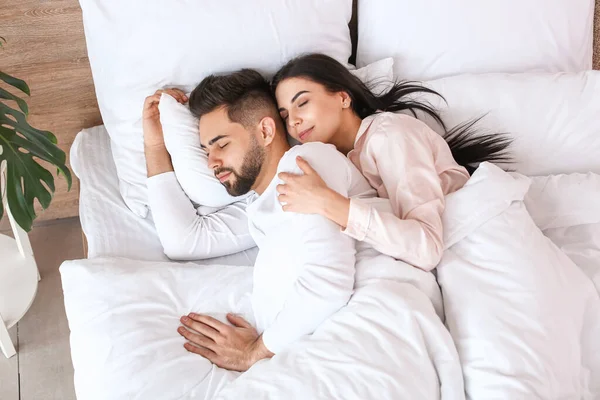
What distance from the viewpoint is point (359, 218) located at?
1118mm

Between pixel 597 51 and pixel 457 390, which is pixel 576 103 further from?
pixel 457 390

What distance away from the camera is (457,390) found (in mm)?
983

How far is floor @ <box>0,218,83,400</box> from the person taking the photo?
1580 mm

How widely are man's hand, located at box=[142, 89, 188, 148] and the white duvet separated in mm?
324

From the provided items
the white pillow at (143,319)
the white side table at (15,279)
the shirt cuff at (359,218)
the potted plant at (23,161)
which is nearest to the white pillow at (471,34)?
the shirt cuff at (359,218)

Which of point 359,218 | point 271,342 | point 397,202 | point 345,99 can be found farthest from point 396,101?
point 271,342

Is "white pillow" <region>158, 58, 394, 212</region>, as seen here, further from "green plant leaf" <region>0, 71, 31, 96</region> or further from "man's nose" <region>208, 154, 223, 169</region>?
"green plant leaf" <region>0, 71, 31, 96</region>

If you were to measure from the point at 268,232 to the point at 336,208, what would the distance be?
20cm

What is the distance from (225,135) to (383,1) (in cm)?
63

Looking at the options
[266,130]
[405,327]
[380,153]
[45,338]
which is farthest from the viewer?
[45,338]

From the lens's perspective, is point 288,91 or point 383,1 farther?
point 383,1

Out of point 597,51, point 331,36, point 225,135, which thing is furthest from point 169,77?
point 597,51

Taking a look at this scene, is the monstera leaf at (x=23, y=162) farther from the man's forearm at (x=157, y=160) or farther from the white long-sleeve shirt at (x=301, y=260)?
the white long-sleeve shirt at (x=301, y=260)

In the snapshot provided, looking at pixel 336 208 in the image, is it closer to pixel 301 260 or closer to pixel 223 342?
pixel 301 260
